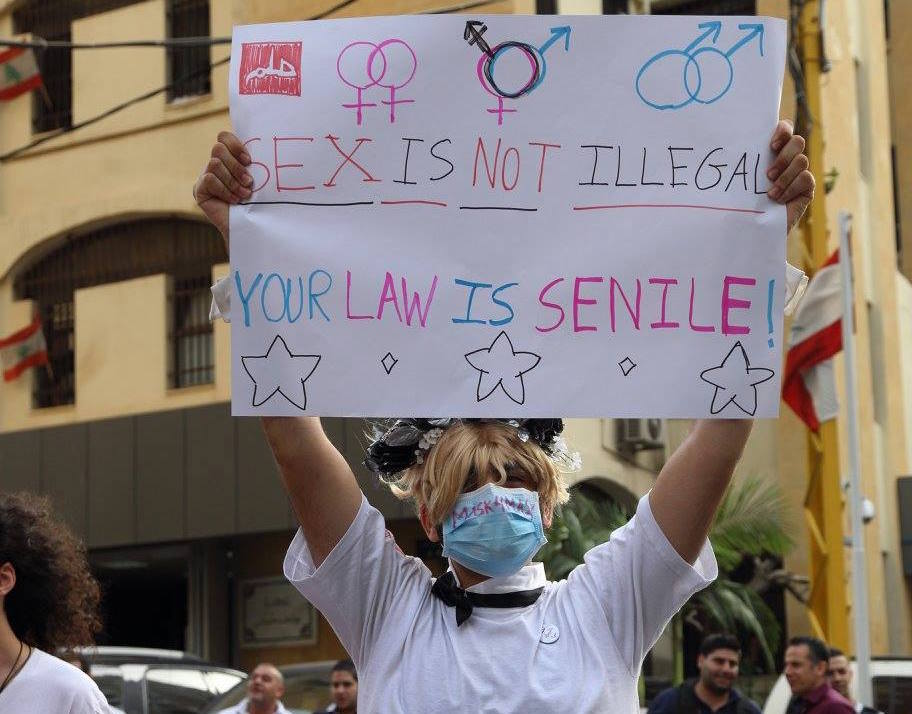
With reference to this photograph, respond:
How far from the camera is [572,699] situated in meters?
3.00

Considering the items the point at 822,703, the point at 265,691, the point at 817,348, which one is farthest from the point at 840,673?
the point at 817,348

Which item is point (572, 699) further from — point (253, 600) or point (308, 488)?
point (253, 600)

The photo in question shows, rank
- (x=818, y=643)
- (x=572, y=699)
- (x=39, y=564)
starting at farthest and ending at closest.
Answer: (x=818, y=643)
(x=39, y=564)
(x=572, y=699)

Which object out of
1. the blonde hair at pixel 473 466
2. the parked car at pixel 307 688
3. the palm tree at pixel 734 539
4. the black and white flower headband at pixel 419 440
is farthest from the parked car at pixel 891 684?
the blonde hair at pixel 473 466

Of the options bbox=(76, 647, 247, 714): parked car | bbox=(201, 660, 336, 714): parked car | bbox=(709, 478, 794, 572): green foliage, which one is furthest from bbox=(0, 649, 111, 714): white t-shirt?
bbox=(709, 478, 794, 572): green foliage

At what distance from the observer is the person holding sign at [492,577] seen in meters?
3.05

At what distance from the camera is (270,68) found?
3604mm

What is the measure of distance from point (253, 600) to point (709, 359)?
18.1 metres

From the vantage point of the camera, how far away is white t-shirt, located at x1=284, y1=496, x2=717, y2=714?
3027 millimetres

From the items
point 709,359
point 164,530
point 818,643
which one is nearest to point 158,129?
point 164,530

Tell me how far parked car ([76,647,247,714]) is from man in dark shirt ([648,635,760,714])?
Result: 10.9 feet

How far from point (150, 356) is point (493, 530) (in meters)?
18.3

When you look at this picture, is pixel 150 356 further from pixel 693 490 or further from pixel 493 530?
pixel 693 490

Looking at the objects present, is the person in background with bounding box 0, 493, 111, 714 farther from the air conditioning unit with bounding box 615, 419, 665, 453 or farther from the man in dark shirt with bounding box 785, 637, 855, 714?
the air conditioning unit with bounding box 615, 419, 665, 453
